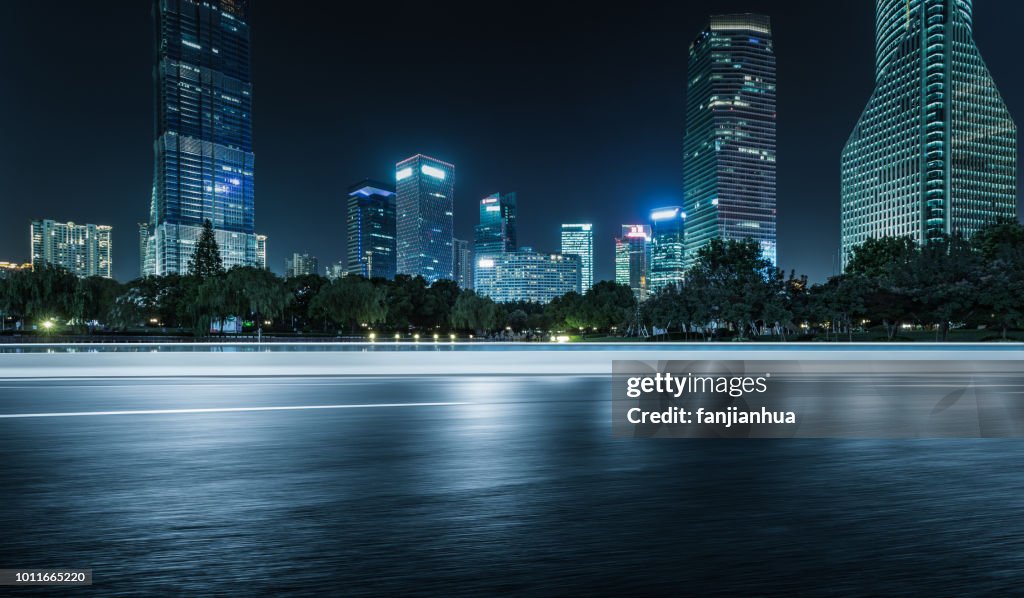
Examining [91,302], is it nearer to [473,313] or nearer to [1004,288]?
[473,313]

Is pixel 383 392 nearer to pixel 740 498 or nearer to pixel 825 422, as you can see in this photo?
pixel 825 422

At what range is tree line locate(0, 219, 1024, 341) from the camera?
153 feet

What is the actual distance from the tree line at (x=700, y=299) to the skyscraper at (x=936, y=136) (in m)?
109

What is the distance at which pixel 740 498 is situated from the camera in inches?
193

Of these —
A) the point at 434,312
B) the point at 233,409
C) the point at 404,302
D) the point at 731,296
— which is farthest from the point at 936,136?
the point at 233,409

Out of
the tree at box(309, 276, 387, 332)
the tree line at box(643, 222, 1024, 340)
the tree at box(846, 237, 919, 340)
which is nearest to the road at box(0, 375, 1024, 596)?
the tree line at box(643, 222, 1024, 340)

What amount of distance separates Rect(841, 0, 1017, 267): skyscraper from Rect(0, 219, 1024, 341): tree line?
357ft

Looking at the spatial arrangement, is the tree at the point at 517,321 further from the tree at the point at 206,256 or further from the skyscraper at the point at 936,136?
the skyscraper at the point at 936,136

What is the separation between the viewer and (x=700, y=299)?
5412 centimetres

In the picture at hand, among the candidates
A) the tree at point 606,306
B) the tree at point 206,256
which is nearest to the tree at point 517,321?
the tree at point 606,306

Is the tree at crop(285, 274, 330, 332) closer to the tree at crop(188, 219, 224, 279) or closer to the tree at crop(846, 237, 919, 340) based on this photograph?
the tree at crop(188, 219, 224, 279)

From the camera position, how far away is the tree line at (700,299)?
46531 millimetres

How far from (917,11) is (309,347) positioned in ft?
682

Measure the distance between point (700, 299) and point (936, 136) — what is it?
152 meters
